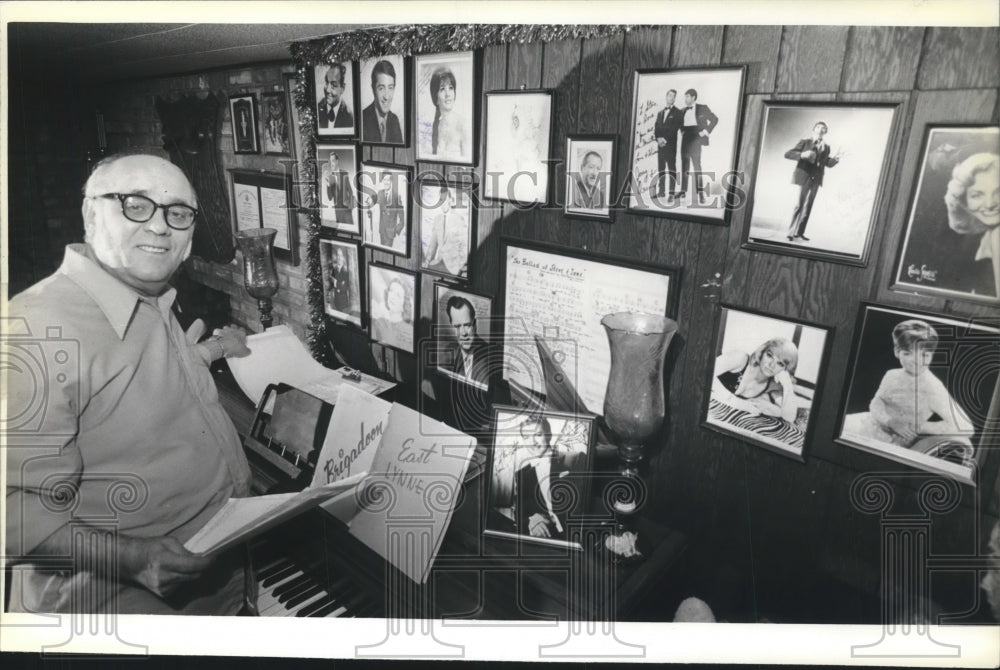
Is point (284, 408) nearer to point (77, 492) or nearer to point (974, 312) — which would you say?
point (77, 492)

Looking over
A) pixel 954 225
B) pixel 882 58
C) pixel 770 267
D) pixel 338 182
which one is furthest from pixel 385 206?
pixel 954 225

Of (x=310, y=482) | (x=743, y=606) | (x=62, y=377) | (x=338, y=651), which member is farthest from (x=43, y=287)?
(x=743, y=606)

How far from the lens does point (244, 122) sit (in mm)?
1198

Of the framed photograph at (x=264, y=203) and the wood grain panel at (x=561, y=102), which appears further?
the framed photograph at (x=264, y=203)

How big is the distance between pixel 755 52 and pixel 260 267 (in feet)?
3.70

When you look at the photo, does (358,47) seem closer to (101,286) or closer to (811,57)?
(101,286)

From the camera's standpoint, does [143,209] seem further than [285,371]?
No

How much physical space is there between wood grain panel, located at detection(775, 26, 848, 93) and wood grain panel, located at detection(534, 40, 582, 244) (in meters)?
0.35

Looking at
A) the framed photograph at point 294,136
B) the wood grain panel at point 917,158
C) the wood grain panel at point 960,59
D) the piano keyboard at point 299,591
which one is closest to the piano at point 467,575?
the piano keyboard at point 299,591

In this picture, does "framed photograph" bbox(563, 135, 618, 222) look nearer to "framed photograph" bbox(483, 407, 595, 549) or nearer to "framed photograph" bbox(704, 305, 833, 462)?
"framed photograph" bbox(704, 305, 833, 462)

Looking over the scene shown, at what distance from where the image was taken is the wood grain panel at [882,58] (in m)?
0.77

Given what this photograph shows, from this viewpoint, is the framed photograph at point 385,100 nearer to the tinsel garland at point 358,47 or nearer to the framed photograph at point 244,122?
the tinsel garland at point 358,47

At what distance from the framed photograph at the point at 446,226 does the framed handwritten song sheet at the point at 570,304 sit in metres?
0.11

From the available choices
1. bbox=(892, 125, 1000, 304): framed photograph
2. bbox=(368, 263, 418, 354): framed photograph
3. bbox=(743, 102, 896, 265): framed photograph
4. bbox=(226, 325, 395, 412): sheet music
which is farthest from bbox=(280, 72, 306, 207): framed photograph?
bbox=(892, 125, 1000, 304): framed photograph
